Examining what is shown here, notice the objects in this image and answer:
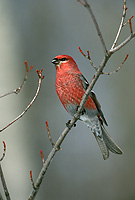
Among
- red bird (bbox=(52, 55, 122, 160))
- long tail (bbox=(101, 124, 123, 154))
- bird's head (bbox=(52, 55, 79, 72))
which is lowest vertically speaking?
long tail (bbox=(101, 124, 123, 154))

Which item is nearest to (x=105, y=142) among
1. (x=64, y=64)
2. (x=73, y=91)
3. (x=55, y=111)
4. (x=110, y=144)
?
(x=110, y=144)

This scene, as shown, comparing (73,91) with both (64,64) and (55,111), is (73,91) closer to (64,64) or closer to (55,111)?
(64,64)

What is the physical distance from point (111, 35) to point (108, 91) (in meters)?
0.93

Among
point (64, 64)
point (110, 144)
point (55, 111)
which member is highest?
point (64, 64)

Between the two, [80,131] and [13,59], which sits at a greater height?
[13,59]

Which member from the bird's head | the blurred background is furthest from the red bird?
the blurred background

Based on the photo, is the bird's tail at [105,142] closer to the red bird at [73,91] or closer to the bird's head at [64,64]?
the red bird at [73,91]

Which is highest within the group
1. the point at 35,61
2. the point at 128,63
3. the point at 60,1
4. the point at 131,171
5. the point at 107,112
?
the point at 60,1

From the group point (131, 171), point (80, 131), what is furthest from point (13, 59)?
point (131, 171)

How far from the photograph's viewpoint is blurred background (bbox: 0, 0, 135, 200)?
5207 mm

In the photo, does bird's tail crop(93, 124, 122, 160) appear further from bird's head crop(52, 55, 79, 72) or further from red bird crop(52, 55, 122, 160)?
bird's head crop(52, 55, 79, 72)

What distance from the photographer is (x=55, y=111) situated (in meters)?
5.37

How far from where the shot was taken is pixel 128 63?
5.98 metres

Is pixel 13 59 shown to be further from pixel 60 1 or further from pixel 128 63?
pixel 128 63
